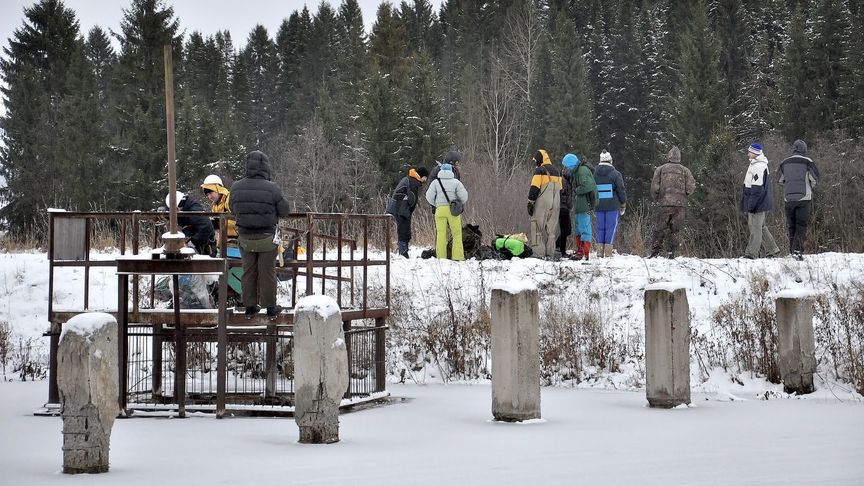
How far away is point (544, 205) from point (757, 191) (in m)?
3.66

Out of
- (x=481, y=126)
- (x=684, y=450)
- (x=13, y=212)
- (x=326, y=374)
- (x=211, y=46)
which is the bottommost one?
(x=684, y=450)

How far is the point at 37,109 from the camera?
54.1 meters

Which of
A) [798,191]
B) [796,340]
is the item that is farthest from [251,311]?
[798,191]

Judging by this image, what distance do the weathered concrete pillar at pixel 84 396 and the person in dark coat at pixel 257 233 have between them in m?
3.92

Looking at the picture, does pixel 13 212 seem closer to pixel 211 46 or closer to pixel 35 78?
pixel 35 78

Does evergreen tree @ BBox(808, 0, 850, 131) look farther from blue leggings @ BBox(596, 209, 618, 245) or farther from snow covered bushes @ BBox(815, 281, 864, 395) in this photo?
snow covered bushes @ BBox(815, 281, 864, 395)

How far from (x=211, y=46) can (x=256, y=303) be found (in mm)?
72825

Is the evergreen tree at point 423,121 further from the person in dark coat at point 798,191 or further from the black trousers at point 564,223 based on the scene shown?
the person in dark coat at point 798,191

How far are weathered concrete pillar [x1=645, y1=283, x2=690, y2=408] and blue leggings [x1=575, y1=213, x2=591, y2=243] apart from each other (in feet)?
26.6

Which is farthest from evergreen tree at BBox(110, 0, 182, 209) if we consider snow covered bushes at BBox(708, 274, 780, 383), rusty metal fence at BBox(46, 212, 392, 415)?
snow covered bushes at BBox(708, 274, 780, 383)

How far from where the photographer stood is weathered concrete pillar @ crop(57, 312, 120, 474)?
8.17 metres

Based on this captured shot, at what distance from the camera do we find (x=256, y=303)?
12297 millimetres

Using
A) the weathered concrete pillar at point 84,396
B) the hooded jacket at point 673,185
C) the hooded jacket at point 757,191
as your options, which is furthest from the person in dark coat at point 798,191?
the weathered concrete pillar at point 84,396

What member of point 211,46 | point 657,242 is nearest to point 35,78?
point 211,46
